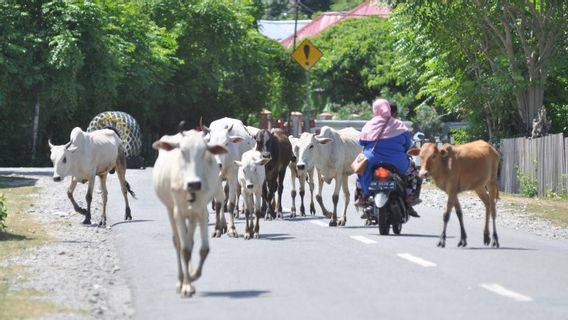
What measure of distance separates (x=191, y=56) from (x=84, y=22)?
16.0 meters

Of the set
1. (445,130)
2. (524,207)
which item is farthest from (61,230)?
(445,130)

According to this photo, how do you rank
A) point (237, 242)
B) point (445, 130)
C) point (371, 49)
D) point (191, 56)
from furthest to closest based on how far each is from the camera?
point (371, 49) < point (191, 56) < point (445, 130) < point (237, 242)

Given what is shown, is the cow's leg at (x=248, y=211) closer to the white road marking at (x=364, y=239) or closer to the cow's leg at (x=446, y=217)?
the white road marking at (x=364, y=239)

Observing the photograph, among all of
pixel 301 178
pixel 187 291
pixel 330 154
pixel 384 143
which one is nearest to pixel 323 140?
pixel 330 154

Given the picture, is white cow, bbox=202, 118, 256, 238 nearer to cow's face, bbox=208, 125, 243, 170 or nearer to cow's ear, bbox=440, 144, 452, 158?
cow's face, bbox=208, 125, 243, 170

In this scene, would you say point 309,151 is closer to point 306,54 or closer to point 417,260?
point 417,260

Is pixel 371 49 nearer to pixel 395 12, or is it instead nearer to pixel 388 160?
pixel 395 12

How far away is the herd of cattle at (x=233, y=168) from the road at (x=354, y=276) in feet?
1.73

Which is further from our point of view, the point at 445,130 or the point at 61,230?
the point at 445,130

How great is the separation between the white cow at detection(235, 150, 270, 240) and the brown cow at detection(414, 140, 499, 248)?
2905 mm

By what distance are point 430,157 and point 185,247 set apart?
5.33 meters

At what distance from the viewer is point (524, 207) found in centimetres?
2716

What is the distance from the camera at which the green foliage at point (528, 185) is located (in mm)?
32156

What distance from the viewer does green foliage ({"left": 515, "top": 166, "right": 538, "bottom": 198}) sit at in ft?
105
